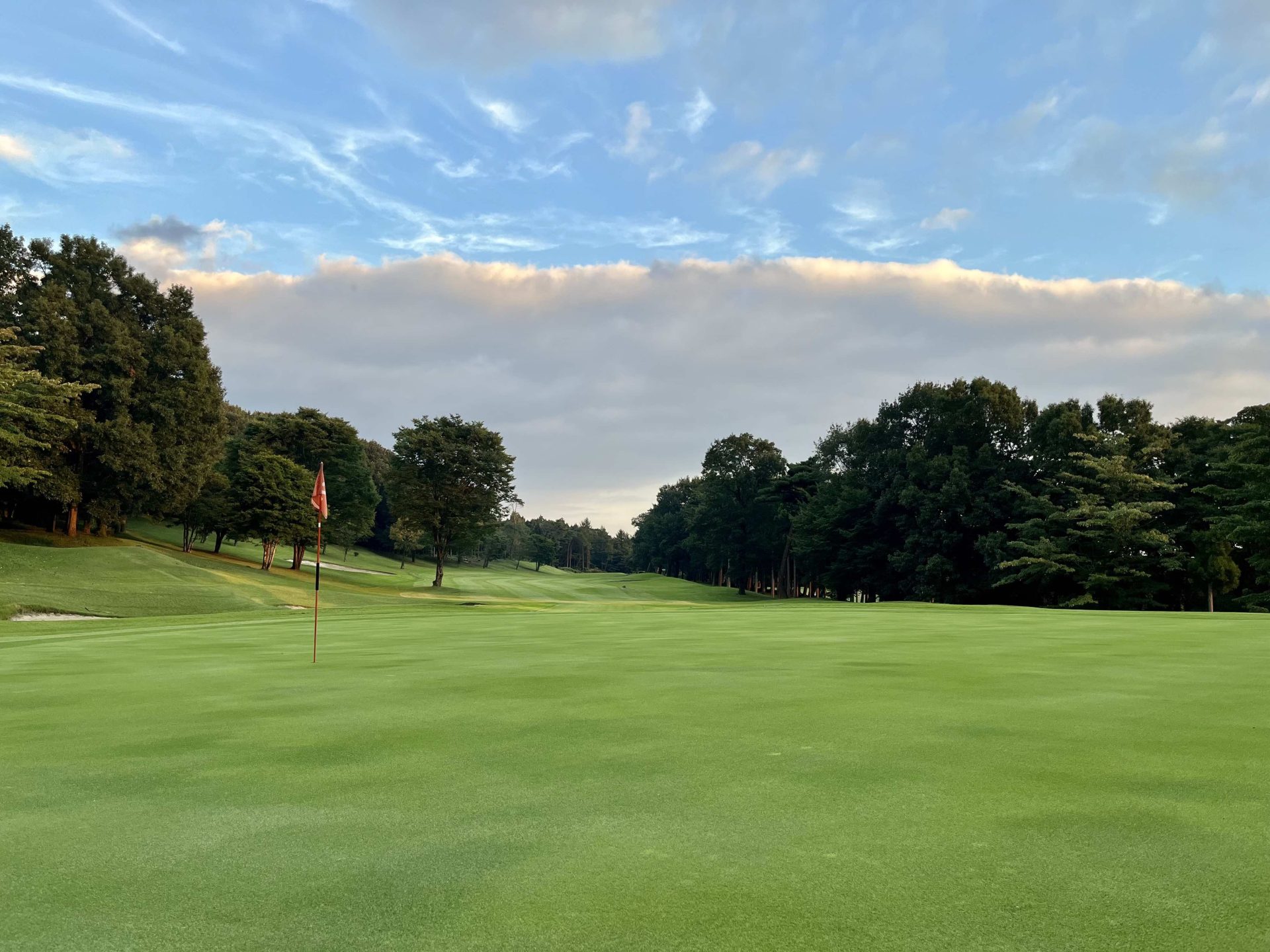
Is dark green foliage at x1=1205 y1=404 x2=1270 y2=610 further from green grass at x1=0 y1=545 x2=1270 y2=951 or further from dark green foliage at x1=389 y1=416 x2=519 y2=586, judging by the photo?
dark green foliage at x1=389 y1=416 x2=519 y2=586

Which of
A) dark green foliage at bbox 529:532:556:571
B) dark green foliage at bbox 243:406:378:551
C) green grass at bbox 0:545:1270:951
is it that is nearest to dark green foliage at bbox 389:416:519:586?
dark green foliage at bbox 243:406:378:551

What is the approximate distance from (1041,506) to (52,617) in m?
49.0

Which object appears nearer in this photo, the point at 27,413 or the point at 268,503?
the point at 27,413

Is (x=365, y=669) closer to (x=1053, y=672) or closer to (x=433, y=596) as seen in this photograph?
(x=1053, y=672)

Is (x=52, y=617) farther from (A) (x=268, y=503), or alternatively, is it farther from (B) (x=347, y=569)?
(B) (x=347, y=569)

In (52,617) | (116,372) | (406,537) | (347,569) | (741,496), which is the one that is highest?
(116,372)

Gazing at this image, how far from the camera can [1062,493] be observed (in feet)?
171

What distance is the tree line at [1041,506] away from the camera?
46.8m

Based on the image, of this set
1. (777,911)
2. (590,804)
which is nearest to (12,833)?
(590,804)

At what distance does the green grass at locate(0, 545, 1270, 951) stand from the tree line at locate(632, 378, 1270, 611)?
4170 centimetres

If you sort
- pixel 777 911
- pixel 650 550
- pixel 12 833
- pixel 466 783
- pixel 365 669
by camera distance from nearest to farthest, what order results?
pixel 777 911 < pixel 12 833 < pixel 466 783 < pixel 365 669 < pixel 650 550

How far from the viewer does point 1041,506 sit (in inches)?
1973

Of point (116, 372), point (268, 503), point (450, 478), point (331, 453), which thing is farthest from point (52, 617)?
point (331, 453)

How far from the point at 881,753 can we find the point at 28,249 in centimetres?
5881
